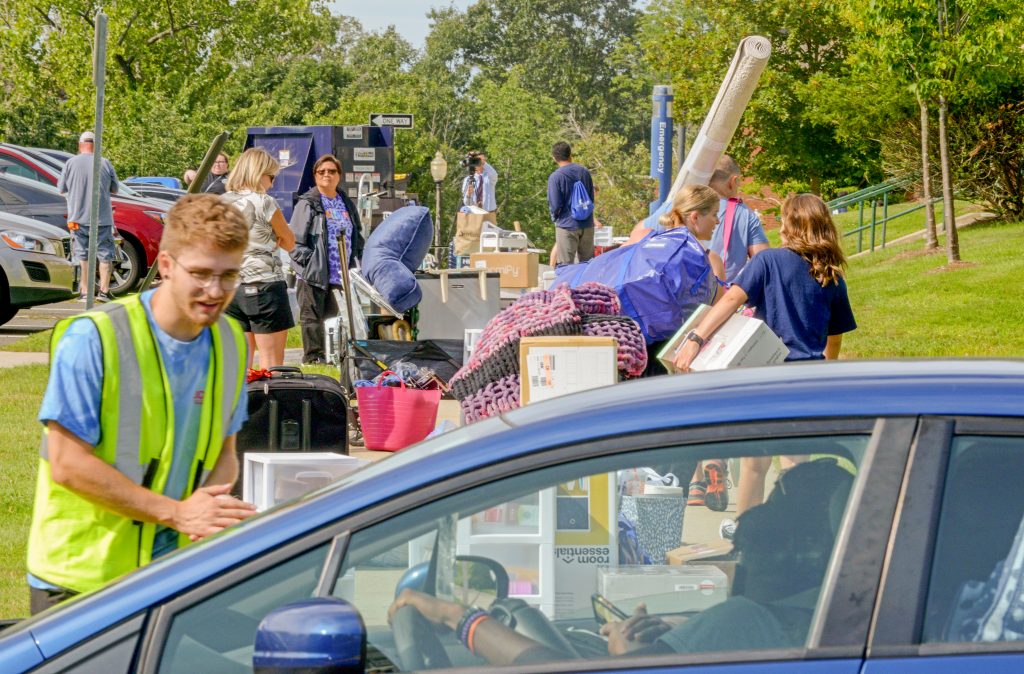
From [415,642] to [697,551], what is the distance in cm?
57

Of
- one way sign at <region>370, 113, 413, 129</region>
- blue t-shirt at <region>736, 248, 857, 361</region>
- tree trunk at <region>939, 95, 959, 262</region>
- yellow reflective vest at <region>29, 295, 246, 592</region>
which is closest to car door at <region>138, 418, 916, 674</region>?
yellow reflective vest at <region>29, 295, 246, 592</region>

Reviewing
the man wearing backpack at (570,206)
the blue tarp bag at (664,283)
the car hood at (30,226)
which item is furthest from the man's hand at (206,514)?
the car hood at (30,226)

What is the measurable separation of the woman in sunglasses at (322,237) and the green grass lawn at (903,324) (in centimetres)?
69

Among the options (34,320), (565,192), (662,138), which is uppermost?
(662,138)

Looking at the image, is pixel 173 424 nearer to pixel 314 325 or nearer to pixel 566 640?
pixel 566 640

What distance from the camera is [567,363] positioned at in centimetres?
658

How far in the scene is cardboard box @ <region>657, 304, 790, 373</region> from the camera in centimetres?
636

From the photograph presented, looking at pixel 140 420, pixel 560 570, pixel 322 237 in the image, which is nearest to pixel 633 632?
pixel 560 570

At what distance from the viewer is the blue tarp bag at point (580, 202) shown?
15469 mm

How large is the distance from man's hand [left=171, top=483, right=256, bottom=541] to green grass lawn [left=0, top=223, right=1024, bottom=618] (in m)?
2.76

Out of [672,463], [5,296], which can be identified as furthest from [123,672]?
[5,296]

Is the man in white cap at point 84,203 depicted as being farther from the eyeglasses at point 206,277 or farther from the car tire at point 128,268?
the eyeglasses at point 206,277

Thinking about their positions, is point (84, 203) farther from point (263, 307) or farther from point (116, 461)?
point (116, 461)

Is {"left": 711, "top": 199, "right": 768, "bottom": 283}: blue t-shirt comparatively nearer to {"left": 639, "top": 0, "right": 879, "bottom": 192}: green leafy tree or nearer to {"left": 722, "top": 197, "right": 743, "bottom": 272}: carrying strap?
{"left": 722, "top": 197, "right": 743, "bottom": 272}: carrying strap
